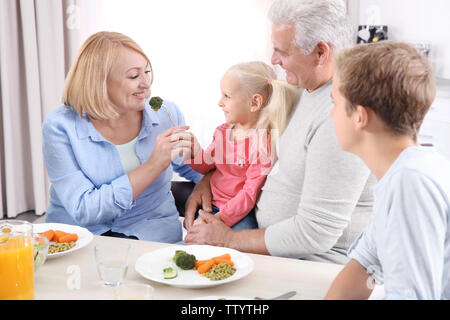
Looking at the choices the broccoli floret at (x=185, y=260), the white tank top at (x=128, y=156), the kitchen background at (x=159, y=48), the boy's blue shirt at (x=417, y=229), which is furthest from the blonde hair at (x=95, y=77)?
the kitchen background at (x=159, y=48)

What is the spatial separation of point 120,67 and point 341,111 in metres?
0.96

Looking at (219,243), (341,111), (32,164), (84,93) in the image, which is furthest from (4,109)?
(341,111)

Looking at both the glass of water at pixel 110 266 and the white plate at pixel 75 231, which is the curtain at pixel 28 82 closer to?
the white plate at pixel 75 231

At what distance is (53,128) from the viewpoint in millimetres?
1676

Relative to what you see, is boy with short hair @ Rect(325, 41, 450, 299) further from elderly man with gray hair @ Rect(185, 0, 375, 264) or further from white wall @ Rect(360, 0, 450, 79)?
white wall @ Rect(360, 0, 450, 79)

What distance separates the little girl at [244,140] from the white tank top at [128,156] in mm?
212

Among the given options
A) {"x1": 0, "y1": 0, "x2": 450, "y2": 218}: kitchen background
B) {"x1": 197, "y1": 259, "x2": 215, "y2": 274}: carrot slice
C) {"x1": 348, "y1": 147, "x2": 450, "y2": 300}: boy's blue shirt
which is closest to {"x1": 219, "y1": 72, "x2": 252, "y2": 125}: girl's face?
{"x1": 197, "y1": 259, "x2": 215, "y2": 274}: carrot slice

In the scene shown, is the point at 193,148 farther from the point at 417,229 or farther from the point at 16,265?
the point at 417,229

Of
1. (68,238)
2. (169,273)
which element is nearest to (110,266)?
(169,273)

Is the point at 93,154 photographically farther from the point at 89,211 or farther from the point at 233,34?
the point at 233,34

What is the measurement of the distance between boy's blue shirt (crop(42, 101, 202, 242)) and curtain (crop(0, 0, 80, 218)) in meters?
1.84

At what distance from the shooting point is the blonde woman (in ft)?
5.46

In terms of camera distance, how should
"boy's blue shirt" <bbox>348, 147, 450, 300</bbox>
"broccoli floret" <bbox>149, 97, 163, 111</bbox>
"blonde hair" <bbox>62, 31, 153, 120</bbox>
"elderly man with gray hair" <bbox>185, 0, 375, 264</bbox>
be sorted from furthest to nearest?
"broccoli floret" <bbox>149, 97, 163, 111</bbox> < "blonde hair" <bbox>62, 31, 153, 120</bbox> < "elderly man with gray hair" <bbox>185, 0, 375, 264</bbox> < "boy's blue shirt" <bbox>348, 147, 450, 300</bbox>

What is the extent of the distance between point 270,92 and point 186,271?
84cm
